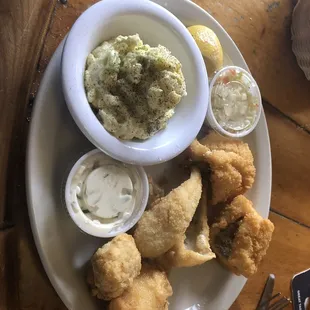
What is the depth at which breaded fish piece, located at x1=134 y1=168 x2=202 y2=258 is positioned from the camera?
41.8 inches

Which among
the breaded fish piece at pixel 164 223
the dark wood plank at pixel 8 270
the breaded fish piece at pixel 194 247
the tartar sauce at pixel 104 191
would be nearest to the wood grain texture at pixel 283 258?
the breaded fish piece at pixel 194 247

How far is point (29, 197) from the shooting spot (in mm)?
977

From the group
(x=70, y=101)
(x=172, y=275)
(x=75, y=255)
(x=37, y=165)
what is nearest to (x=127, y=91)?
(x=70, y=101)

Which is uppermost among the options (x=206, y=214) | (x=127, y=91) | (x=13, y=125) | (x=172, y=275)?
(x=127, y=91)

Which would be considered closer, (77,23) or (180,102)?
(77,23)

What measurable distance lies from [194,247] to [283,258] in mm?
430

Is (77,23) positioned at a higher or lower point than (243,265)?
higher

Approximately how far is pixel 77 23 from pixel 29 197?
354 mm

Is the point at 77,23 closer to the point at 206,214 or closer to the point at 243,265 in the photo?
the point at 206,214

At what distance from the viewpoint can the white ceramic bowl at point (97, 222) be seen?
3.23 ft

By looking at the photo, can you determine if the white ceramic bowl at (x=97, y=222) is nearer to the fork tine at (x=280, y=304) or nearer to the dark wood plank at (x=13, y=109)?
the dark wood plank at (x=13, y=109)

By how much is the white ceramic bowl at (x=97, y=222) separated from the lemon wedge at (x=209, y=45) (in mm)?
326

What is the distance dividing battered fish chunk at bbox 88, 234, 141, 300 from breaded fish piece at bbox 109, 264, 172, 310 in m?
0.02

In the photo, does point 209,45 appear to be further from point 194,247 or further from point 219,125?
point 194,247
